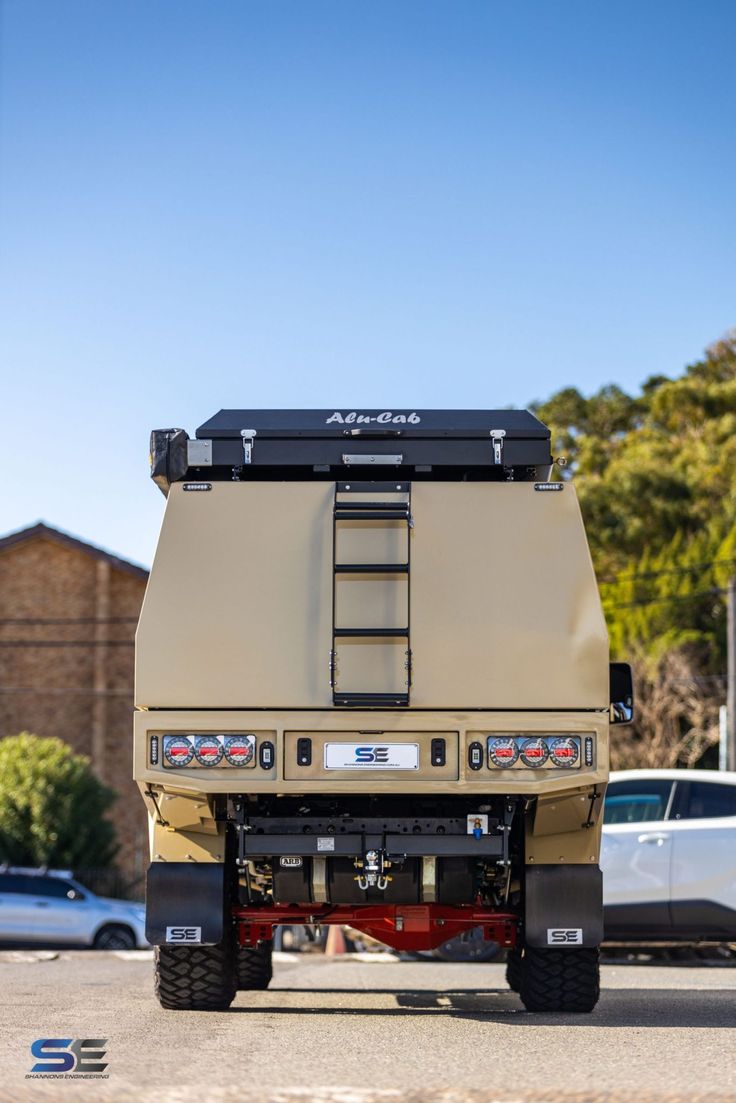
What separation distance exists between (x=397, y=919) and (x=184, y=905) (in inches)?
46.6

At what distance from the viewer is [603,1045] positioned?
274 inches

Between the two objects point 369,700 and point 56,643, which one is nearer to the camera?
point 369,700

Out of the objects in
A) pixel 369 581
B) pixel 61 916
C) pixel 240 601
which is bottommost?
pixel 61 916

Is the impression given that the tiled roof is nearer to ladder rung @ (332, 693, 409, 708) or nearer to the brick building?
the brick building

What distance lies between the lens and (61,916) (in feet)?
78.6

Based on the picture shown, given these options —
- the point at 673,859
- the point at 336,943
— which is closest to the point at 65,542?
the point at 336,943

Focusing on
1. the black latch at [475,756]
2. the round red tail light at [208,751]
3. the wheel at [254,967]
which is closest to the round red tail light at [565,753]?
the black latch at [475,756]

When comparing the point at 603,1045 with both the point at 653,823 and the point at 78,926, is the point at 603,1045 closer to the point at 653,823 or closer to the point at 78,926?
the point at 653,823

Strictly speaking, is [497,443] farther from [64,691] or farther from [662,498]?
[662,498]

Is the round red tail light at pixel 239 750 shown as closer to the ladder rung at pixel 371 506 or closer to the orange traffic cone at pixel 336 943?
the ladder rung at pixel 371 506

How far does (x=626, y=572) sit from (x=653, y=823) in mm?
33406

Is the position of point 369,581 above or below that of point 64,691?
above

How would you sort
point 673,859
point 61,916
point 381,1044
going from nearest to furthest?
point 381,1044
point 673,859
point 61,916

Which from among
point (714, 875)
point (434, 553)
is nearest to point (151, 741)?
point (434, 553)
